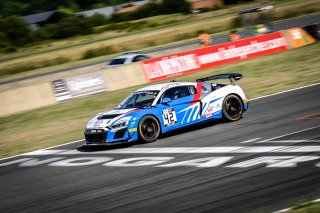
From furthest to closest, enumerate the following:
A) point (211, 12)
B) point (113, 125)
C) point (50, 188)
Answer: point (211, 12) < point (113, 125) < point (50, 188)

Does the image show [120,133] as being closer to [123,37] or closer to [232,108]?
[232,108]

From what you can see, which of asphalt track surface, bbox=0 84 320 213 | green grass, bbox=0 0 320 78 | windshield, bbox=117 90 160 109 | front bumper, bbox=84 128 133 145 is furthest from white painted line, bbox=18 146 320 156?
green grass, bbox=0 0 320 78

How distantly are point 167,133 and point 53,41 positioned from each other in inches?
1947

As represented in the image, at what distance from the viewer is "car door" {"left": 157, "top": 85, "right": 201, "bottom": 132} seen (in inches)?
507

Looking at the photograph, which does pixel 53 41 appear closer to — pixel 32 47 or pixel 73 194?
pixel 32 47

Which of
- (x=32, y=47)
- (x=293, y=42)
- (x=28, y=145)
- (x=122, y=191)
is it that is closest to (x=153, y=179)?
(x=122, y=191)

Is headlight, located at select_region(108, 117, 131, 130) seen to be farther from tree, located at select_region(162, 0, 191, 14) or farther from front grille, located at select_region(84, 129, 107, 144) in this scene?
tree, located at select_region(162, 0, 191, 14)

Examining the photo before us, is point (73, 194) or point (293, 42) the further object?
point (293, 42)

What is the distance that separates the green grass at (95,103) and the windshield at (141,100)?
2.60 meters

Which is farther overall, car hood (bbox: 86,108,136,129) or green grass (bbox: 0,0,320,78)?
green grass (bbox: 0,0,320,78)

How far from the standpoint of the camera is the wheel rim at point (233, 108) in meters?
14.1

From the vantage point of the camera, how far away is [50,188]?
9.41 metres

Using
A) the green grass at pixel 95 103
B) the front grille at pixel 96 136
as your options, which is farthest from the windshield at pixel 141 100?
the green grass at pixel 95 103

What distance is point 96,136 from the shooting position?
12383mm
